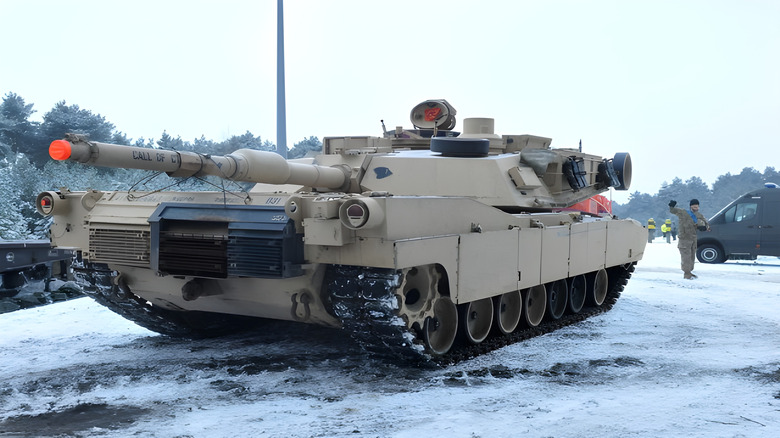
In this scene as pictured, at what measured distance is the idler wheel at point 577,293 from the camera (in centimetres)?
1018

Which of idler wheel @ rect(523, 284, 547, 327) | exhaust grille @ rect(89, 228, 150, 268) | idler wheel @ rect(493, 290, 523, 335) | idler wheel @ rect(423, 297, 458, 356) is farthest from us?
idler wheel @ rect(523, 284, 547, 327)

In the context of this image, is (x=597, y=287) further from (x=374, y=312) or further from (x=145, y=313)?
(x=145, y=313)

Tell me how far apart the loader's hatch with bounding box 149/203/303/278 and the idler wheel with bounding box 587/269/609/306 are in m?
5.41

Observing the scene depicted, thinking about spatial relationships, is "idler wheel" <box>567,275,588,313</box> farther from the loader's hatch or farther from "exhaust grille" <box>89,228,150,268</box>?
"exhaust grille" <box>89,228,150,268</box>

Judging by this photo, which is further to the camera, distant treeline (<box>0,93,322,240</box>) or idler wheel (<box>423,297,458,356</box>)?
distant treeline (<box>0,93,322,240</box>)

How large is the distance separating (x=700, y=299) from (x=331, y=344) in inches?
259

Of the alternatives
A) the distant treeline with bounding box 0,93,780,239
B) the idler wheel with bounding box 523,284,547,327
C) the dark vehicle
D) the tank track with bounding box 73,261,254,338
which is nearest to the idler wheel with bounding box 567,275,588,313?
the idler wheel with bounding box 523,284,547,327

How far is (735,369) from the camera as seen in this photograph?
7.29m

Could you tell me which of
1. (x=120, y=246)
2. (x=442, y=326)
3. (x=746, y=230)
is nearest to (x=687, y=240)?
(x=746, y=230)

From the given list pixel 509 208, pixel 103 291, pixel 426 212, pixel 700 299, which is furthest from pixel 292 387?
pixel 700 299

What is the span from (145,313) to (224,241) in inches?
83.9

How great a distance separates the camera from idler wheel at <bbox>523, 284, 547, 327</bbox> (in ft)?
29.6

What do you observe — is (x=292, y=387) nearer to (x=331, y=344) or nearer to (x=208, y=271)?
(x=208, y=271)

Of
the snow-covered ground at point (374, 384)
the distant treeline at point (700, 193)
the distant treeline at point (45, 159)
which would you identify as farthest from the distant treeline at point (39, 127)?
the distant treeline at point (700, 193)
